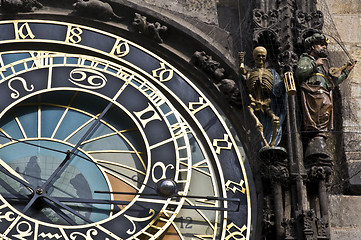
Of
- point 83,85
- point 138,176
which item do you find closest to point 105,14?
point 83,85

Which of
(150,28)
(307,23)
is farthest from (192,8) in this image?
(307,23)

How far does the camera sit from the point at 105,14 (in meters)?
9.68

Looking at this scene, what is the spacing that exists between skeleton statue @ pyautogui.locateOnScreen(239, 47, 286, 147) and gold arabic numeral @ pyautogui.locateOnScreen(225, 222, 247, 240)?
0.69 m

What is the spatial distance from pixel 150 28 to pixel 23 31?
88 cm

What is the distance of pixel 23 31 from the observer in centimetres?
951

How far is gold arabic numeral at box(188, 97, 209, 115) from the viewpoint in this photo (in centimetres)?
936

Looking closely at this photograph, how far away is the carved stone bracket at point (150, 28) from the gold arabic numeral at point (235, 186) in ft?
4.06

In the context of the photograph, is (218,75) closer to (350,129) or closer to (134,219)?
(350,129)

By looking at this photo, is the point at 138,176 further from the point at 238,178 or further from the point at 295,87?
the point at 295,87

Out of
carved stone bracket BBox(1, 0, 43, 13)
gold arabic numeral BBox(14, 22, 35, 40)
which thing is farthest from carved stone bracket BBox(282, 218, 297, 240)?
carved stone bracket BBox(1, 0, 43, 13)

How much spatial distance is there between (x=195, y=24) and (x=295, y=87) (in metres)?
0.98

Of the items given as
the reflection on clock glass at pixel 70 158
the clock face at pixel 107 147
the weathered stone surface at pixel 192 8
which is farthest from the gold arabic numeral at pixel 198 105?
the weathered stone surface at pixel 192 8

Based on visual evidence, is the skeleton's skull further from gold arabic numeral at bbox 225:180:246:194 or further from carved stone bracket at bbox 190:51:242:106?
gold arabic numeral at bbox 225:180:246:194

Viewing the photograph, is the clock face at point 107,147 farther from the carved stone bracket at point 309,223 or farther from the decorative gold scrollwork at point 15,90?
the carved stone bracket at point 309,223
